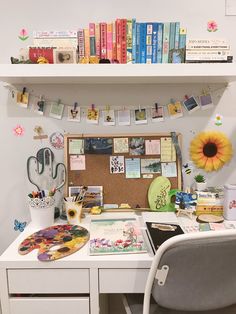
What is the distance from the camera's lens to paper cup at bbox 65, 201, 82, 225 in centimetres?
141

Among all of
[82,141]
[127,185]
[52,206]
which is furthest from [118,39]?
[52,206]

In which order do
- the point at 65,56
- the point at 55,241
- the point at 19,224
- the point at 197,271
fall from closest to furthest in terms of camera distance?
1. the point at 197,271
2. the point at 55,241
3. the point at 65,56
4. the point at 19,224

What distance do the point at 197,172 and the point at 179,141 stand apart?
209mm

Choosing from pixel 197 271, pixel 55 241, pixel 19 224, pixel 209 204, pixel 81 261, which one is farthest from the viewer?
pixel 19 224

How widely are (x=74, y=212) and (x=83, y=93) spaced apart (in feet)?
2.10

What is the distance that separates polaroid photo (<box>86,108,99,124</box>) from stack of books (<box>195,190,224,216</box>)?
685 mm

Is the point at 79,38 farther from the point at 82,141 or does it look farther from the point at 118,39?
the point at 82,141

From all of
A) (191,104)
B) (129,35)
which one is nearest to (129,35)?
(129,35)

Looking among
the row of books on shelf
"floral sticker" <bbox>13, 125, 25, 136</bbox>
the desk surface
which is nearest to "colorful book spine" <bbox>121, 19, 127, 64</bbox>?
the row of books on shelf

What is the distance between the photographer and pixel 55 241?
48.0 inches

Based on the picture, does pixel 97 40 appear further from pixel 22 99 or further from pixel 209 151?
pixel 209 151

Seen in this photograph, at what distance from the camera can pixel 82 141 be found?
1558mm

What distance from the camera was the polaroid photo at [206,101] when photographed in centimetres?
155

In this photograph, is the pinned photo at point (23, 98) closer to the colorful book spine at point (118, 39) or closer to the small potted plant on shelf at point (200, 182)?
the colorful book spine at point (118, 39)
